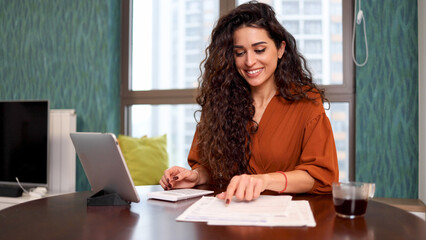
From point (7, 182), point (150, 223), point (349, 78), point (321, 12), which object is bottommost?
point (7, 182)

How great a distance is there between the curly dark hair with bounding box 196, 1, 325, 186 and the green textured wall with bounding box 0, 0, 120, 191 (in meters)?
1.76

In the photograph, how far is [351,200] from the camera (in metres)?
0.84

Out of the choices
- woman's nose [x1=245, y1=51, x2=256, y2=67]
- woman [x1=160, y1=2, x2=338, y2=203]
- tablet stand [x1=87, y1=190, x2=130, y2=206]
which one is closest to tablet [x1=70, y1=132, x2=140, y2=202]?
tablet stand [x1=87, y1=190, x2=130, y2=206]

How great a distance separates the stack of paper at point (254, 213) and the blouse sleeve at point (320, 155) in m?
0.29

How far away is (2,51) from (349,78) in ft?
10.00

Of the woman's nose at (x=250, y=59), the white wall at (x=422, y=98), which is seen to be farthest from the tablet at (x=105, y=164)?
the white wall at (x=422, y=98)

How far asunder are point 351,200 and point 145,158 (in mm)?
2280

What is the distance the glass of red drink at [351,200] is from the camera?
2.78 feet

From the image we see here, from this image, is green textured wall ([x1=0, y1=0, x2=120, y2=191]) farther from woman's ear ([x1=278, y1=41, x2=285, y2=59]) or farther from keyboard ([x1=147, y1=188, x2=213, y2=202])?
keyboard ([x1=147, y1=188, x2=213, y2=202])

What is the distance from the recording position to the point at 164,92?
334cm

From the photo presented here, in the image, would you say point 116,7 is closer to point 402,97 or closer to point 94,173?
point 402,97

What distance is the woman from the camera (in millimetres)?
1399

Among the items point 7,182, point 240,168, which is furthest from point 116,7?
point 240,168

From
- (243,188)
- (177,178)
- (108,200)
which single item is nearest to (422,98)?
(177,178)
